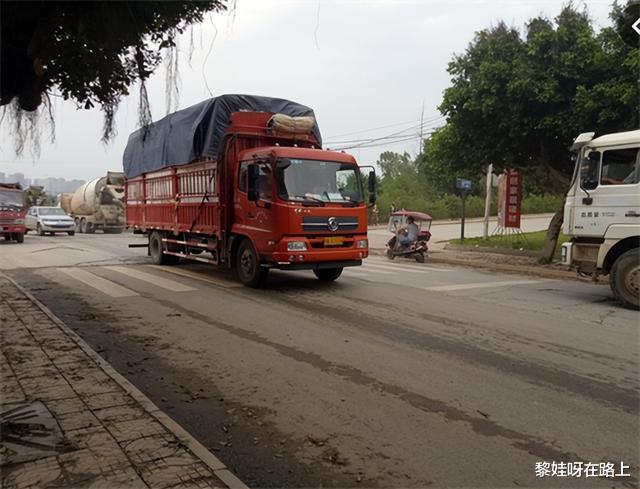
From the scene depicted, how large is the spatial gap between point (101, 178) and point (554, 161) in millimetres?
27023

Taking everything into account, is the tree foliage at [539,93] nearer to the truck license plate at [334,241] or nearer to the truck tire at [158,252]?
the truck license plate at [334,241]

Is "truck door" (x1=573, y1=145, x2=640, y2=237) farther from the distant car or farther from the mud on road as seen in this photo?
the distant car

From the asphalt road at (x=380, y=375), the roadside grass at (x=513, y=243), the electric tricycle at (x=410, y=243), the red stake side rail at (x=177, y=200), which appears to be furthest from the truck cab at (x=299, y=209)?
the roadside grass at (x=513, y=243)

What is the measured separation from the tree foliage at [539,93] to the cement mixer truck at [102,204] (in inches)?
898

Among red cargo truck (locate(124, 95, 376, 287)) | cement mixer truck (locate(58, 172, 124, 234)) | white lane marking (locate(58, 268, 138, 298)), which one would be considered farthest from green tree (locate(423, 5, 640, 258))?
cement mixer truck (locate(58, 172, 124, 234))

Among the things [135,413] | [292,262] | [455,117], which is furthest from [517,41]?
[135,413]

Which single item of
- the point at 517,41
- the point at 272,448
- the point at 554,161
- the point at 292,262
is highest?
the point at 517,41

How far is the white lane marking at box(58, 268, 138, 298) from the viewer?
10156mm

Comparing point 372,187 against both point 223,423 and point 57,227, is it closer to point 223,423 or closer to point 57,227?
point 223,423

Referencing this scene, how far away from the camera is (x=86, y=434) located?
3.72 meters

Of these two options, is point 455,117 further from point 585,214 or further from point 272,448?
point 272,448

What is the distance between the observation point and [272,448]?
377 centimetres

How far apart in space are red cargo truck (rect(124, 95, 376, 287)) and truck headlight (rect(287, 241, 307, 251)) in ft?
0.06

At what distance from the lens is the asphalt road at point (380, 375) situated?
362 centimetres
